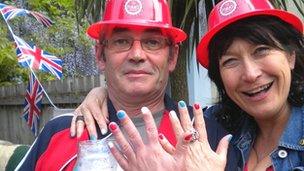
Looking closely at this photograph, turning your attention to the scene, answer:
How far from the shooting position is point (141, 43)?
101 inches

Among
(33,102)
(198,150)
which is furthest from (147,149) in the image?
(33,102)

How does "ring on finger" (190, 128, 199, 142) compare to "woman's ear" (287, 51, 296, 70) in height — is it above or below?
below

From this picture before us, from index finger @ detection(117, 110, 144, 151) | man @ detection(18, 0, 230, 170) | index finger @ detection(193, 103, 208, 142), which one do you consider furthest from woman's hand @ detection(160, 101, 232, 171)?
man @ detection(18, 0, 230, 170)

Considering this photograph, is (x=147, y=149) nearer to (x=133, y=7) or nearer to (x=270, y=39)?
(x=270, y=39)

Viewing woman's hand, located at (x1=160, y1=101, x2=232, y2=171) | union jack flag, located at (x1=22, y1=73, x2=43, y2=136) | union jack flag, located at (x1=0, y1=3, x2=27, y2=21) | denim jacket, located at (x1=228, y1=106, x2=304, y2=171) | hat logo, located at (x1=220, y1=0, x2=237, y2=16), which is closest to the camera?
woman's hand, located at (x1=160, y1=101, x2=232, y2=171)

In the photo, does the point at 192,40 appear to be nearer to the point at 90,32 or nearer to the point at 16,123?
the point at 90,32

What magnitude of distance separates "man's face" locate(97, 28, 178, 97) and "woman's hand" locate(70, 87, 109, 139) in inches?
6.1

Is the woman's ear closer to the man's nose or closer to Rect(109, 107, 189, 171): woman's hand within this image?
the man's nose

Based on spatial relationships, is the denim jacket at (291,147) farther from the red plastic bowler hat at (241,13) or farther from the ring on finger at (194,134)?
the ring on finger at (194,134)

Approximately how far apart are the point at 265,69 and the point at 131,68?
0.62m

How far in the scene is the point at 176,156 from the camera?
193cm

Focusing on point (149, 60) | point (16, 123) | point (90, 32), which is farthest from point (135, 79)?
point (16, 123)

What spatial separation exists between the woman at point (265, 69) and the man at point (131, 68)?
229 mm

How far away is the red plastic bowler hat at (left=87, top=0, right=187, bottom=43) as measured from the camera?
2553mm
